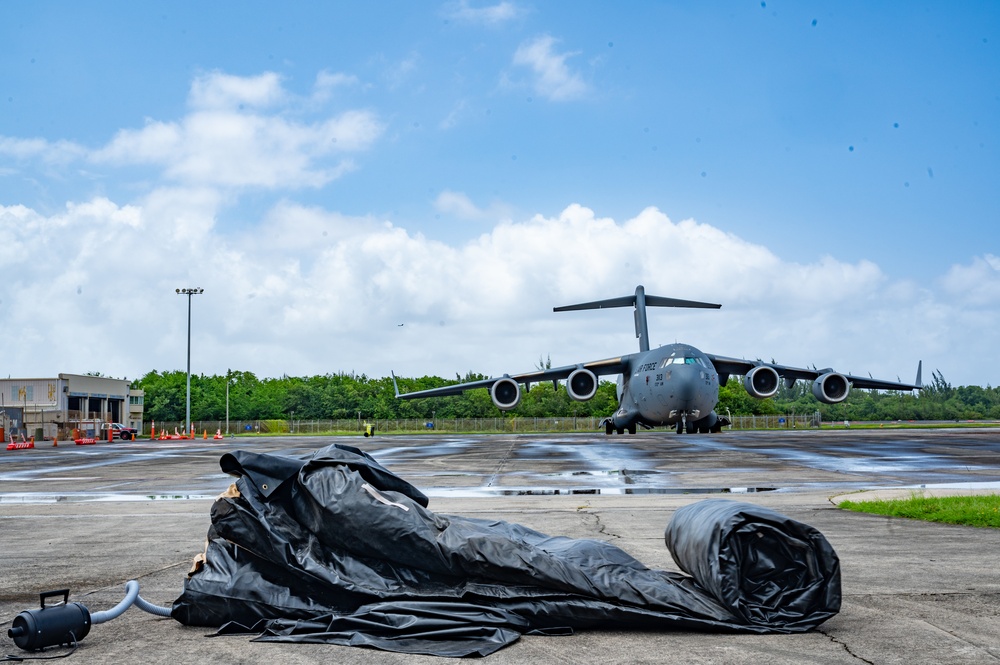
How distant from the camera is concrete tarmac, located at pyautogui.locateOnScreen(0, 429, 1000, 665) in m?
4.17

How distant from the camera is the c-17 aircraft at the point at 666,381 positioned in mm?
33469

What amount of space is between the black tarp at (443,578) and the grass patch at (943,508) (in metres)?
5.32

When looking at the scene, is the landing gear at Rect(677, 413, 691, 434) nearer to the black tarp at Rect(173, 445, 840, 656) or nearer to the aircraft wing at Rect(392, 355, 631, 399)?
the aircraft wing at Rect(392, 355, 631, 399)

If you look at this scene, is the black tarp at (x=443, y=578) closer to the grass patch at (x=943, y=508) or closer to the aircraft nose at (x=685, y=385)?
the grass patch at (x=943, y=508)

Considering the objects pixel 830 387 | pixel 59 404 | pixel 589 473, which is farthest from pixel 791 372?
pixel 59 404

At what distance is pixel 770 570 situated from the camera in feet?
15.0

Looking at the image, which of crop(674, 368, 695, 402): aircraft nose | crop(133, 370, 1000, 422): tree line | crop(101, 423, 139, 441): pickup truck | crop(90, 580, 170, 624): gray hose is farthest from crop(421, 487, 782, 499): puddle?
crop(133, 370, 1000, 422): tree line

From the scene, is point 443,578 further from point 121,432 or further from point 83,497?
point 121,432

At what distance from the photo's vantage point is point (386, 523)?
4555 mm

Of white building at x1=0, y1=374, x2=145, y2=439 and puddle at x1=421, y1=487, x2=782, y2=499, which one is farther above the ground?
white building at x1=0, y1=374, x2=145, y2=439

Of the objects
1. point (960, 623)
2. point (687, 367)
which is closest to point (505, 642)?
point (960, 623)

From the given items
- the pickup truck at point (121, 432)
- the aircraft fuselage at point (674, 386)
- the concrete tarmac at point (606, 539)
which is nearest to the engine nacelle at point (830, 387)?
the aircraft fuselage at point (674, 386)

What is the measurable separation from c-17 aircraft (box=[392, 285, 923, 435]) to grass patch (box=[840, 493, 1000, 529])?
2232cm

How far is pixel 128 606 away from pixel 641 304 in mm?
42914
